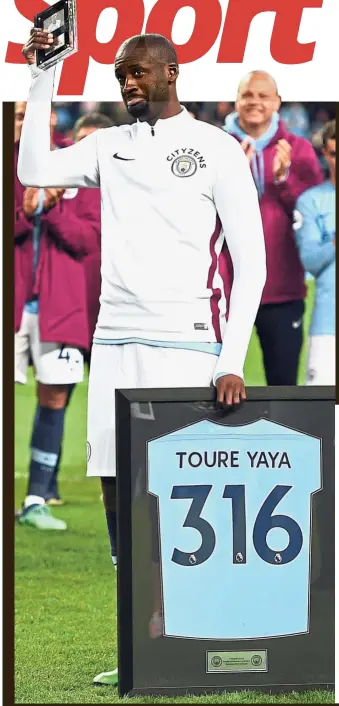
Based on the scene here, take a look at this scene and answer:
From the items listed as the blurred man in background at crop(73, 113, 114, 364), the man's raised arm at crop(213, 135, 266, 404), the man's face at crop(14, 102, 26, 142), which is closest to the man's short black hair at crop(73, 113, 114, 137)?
the blurred man in background at crop(73, 113, 114, 364)

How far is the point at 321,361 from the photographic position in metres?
4.82

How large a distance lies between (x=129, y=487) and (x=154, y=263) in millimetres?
667

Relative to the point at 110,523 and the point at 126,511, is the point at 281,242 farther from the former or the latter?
the point at 126,511

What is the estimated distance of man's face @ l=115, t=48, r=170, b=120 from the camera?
3.48 metres

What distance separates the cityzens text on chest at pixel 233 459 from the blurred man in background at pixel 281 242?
1.32m

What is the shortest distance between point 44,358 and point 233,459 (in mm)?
1517

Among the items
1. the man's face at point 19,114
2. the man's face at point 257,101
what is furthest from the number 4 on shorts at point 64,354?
the man's face at point 257,101

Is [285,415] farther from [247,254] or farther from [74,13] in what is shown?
[74,13]

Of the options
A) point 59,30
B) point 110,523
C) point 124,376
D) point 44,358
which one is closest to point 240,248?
point 124,376

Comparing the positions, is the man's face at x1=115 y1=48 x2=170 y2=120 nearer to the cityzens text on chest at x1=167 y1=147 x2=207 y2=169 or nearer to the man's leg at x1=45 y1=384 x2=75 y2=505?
the cityzens text on chest at x1=167 y1=147 x2=207 y2=169

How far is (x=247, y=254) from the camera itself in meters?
3.49

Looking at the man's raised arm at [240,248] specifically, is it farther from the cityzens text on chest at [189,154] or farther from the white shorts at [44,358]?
the white shorts at [44,358]

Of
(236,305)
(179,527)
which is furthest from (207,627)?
(236,305)

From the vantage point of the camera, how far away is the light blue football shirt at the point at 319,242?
15.8 feet
